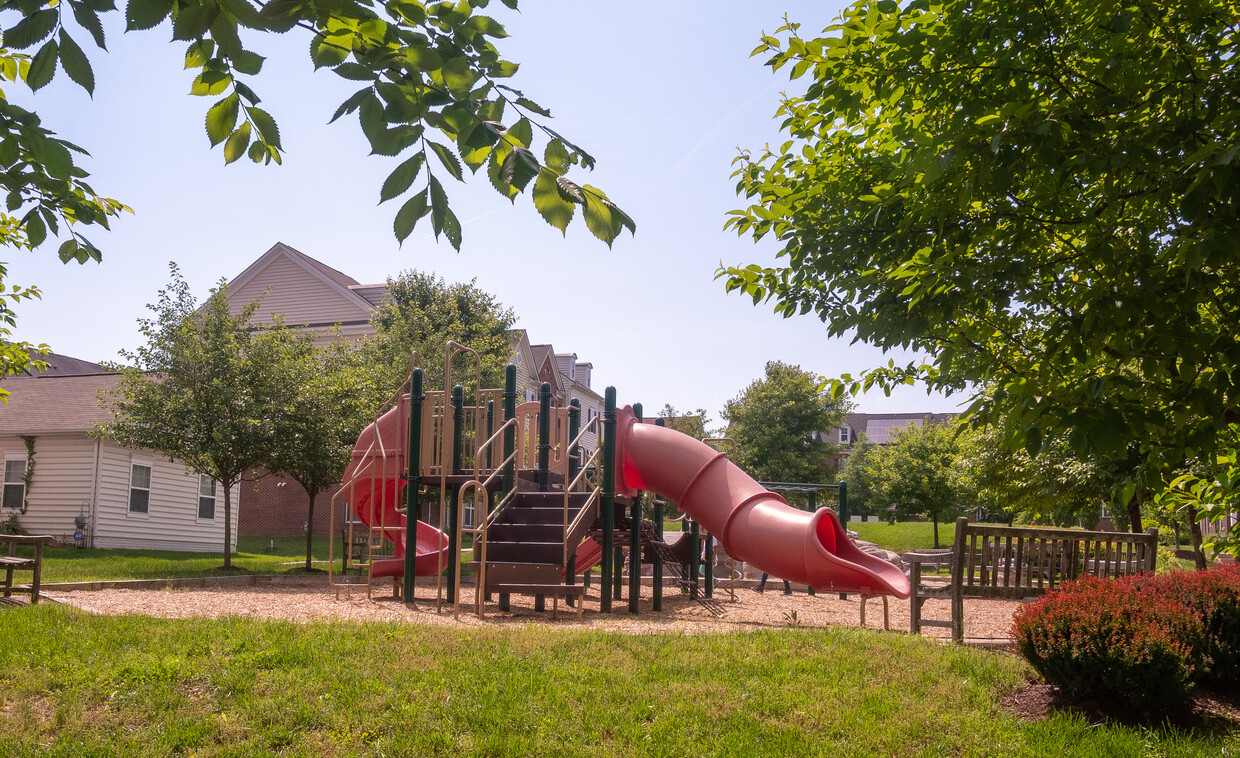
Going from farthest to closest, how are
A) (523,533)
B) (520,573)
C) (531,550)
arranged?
1. (523,533)
2. (531,550)
3. (520,573)

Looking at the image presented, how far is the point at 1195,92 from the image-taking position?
166 inches

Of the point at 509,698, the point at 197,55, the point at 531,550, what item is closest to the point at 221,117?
the point at 197,55

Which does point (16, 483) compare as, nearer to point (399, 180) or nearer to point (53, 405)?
point (53, 405)

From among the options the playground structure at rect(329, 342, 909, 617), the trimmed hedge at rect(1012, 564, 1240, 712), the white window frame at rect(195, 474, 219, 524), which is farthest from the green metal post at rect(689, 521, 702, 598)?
the white window frame at rect(195, 474, 219, 524)

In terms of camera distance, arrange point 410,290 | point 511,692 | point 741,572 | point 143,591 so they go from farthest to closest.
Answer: point 410,290 < point 741,572 < point 143,591 < point 511,692

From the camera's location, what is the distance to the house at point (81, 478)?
75.0 ft

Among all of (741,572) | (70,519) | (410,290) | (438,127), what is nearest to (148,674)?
(438,127)

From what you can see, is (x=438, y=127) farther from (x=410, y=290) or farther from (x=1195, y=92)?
(x=410, y=290)

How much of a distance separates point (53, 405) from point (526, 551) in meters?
19.7

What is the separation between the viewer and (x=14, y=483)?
2358 centimetres

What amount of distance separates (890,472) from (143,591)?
27.1 meters

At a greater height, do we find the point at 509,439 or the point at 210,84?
the point at 210,84

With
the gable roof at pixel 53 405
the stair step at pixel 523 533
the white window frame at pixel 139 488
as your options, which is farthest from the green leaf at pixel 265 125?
the white window frame at pixel 139 488

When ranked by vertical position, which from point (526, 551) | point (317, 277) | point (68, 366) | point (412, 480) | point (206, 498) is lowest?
point (526, 551)
